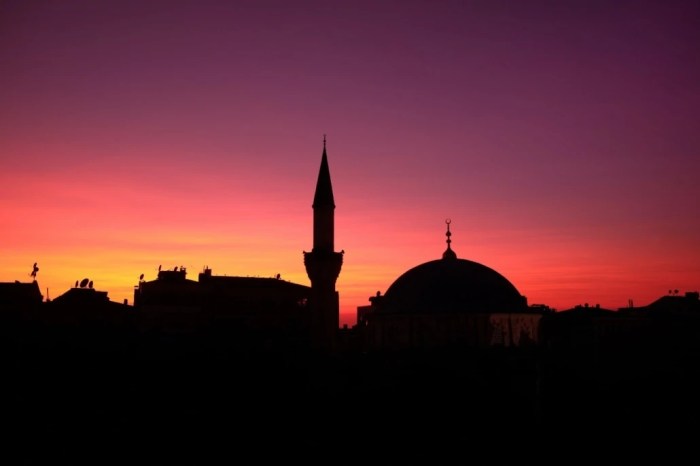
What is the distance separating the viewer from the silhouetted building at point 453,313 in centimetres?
3281

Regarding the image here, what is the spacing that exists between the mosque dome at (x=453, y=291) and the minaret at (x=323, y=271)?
3630 millimetres

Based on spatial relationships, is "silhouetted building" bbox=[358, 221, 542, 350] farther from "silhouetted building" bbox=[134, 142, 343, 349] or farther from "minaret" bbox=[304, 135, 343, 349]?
"silhouetted building" bbox=[134, 142, 343, 349]

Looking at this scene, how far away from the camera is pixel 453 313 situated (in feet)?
108

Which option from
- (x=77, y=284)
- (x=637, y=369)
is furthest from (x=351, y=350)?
(x=77, y=284)

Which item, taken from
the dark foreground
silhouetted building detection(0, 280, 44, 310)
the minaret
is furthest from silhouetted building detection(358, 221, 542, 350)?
silhouetted building detection(0, 280, 44, 310)

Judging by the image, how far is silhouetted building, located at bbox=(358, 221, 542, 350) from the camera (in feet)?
108

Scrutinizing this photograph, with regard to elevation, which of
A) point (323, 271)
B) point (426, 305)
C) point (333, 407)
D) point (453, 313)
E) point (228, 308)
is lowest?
point (333, 407)

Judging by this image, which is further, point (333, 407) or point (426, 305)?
point (426, 305)

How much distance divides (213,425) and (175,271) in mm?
27987

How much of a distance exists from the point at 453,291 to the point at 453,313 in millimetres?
1263

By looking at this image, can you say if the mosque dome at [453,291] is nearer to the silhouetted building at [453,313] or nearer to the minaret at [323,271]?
the silhouetted building at [453,313]

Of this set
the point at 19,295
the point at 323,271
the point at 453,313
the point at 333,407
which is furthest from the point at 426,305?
the point at 19,295

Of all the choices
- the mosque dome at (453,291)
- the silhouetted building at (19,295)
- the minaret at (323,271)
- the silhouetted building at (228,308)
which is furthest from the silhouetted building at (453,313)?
the silhouetted building at (19,295)

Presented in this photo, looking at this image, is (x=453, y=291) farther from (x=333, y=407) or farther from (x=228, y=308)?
(x=228, y=308)
